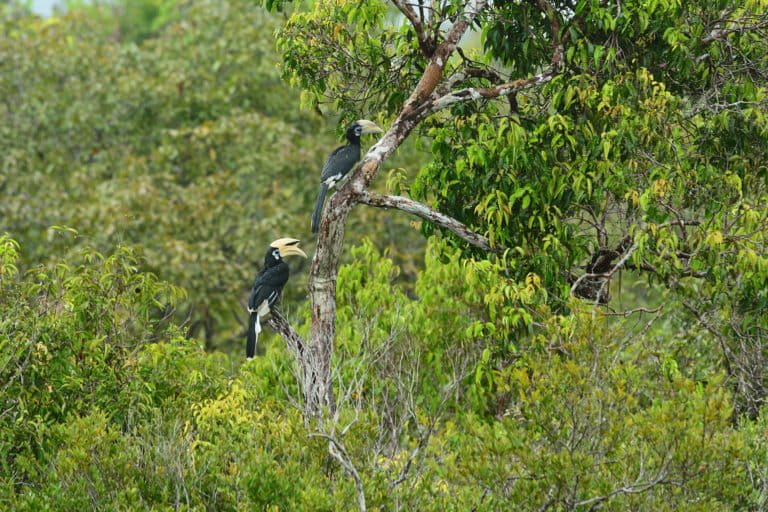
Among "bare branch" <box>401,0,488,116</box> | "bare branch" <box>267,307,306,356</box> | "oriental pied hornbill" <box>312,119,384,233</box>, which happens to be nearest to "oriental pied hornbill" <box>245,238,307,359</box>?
"bare branch" <box>267,307,306,356</box>

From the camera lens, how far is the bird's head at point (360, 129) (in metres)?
9.72

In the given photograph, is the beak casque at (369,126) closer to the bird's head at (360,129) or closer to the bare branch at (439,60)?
the bird's head at (360,129)

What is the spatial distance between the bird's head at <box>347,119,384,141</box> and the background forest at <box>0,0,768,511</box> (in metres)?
0.28

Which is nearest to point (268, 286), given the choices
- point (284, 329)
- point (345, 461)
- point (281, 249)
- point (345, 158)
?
point (281, 249)

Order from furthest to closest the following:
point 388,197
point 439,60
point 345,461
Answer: point 439,60
point 388,197
point 345,461

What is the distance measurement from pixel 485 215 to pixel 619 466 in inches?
118

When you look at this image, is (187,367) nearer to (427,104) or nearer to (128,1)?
(427,104)

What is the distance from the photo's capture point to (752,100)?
8922 mm

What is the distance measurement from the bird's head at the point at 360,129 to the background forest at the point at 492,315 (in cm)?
28

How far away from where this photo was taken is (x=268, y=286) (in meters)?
10.1

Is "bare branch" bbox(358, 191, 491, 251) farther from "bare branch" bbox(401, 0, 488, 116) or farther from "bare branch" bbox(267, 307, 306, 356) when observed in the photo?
"bare branch" bbox(267, 307, 306, 356)

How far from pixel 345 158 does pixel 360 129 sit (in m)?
0.32

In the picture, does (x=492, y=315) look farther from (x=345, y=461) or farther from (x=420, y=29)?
(x=420, y=29)

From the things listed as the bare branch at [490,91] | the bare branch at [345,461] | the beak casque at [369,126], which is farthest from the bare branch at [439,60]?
the bare branch at [345,461]
